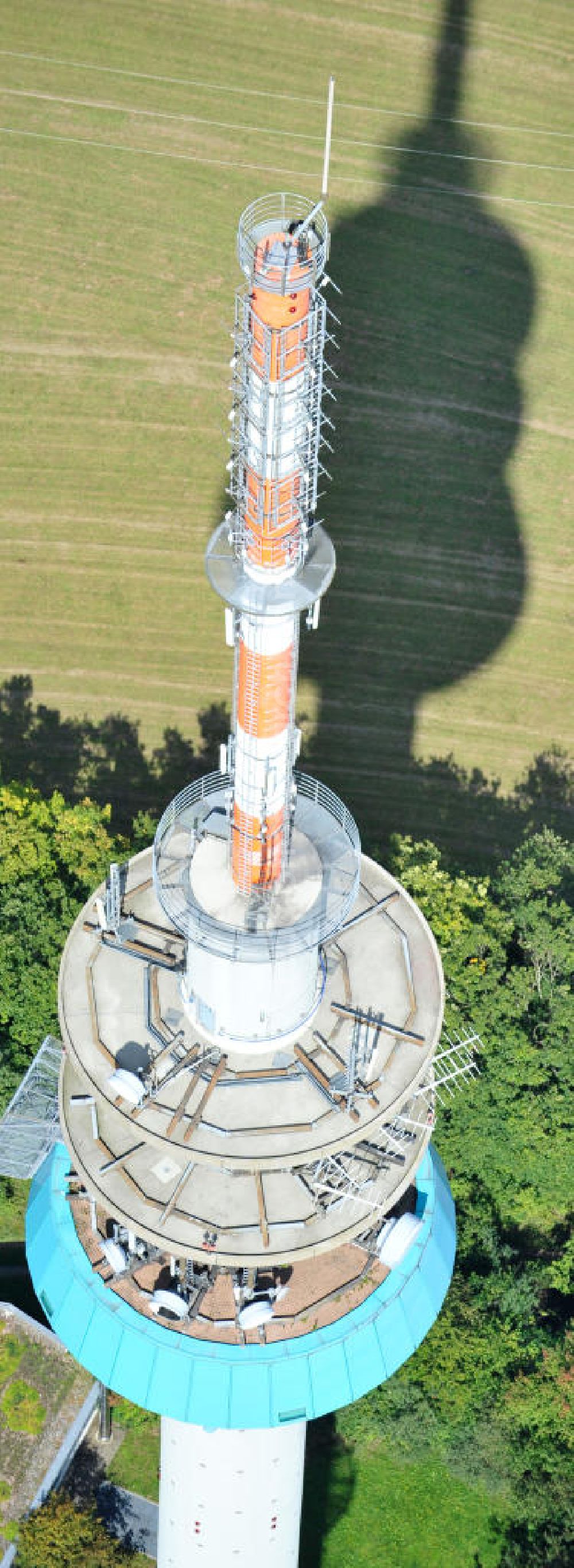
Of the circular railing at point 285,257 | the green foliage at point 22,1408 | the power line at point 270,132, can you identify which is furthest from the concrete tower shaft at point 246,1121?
the power line at point 270,132

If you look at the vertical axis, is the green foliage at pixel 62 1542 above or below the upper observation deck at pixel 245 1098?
below

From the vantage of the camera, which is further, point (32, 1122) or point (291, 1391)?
point (32, 1122)

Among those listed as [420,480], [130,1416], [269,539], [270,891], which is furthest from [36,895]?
[420,480]

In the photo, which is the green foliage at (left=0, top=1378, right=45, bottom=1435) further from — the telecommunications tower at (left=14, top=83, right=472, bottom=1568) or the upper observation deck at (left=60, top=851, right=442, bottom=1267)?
the upper observation deck at (left=60, top=851, right=442, bottom=1267)

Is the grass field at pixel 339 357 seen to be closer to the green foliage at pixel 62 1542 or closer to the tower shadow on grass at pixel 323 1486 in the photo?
the tower shadow on grass at pixel 323 1486

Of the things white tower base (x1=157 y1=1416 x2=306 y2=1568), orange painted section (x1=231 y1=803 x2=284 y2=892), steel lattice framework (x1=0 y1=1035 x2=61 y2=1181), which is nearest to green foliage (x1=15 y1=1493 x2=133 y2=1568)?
white tower base (x1=157 y1=1416 x2=306 y2=1568)

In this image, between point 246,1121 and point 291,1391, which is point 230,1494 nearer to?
point 291,1391
